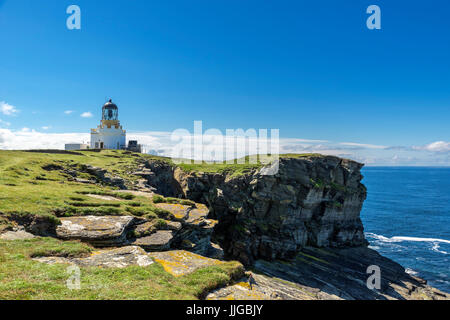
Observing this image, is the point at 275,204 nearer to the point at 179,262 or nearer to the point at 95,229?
the point at 179,262

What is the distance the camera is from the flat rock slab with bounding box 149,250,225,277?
1102 centimetres

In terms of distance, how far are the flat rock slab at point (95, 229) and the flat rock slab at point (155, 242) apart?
3.14ft

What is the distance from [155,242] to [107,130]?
192 feet

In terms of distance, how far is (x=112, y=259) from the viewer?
10.9 meters

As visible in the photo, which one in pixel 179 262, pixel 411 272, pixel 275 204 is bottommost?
pixel 411 272

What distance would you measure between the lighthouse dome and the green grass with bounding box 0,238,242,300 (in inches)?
2335

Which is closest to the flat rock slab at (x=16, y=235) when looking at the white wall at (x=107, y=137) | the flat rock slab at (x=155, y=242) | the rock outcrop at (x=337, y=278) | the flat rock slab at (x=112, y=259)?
the flat rock slab at (x=112, y=259)

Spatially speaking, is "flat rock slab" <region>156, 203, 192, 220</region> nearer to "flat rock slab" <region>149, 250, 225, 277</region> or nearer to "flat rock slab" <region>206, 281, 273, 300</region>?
"flat rock slab" <region>149, 250, 225, 277</region>

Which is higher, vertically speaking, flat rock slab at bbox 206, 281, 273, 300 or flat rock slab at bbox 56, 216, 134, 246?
flat rock slab at bbox 56, 216, 134, 246

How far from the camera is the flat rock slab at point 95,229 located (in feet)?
42.4

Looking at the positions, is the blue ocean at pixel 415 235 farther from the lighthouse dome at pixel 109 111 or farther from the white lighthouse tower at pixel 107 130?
the lighthouse dome at pixel 109 111

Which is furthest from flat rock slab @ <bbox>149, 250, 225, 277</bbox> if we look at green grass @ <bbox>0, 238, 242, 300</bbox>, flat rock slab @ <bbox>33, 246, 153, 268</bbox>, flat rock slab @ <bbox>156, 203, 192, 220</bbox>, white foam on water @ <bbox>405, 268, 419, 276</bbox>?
white foam on water @ <bbox>405, 268, 419, 276</bbox>

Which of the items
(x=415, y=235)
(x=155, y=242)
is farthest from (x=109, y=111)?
(x=415, y=235)
